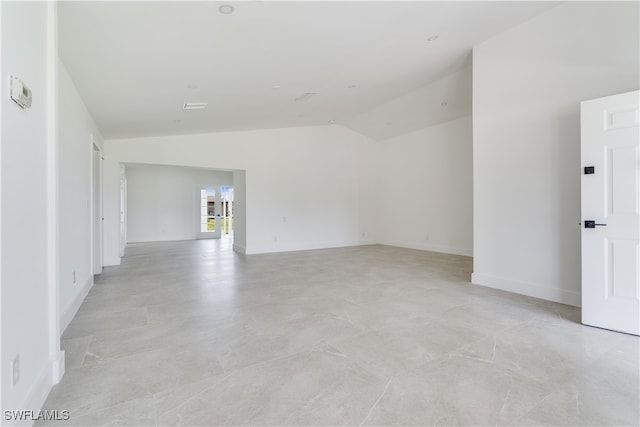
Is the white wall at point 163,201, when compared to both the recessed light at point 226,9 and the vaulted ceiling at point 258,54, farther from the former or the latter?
the recessed light at point 226,9

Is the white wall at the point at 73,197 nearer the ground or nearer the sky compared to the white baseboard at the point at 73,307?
nearer the sky

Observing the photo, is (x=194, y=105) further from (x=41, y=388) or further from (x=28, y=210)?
(x=41, y=388)

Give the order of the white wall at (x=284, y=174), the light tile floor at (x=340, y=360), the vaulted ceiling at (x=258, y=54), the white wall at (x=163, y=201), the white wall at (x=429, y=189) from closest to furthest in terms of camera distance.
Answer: the light tile floor at (x=340, y=360)
the vaulted ceiling at (x=258, y=54)
the white wall at (x=284, y=174)
the white wall at (x=429, y=189)
the white wall at (x=163, y=201)

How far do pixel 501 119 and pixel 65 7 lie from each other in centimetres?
465

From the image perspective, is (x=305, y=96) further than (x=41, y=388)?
Yes

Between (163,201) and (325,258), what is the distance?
658 cm

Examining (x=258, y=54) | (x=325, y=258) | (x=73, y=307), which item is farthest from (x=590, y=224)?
(x=73, y=307)

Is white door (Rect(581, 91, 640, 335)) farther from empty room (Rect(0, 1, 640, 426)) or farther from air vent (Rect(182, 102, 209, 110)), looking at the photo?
air vent (Rect(182, 102, 209, 110))

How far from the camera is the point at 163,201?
10211 millimetres

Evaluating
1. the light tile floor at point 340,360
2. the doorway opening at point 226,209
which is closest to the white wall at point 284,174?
the light tile floor at point 340,360

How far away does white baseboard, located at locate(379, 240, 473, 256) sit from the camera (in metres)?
7.15

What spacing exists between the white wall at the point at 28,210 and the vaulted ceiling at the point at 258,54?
779 mm

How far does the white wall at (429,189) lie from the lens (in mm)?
7137

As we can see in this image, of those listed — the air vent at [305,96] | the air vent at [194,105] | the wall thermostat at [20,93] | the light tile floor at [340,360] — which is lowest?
the light tile floor at [340,360]
